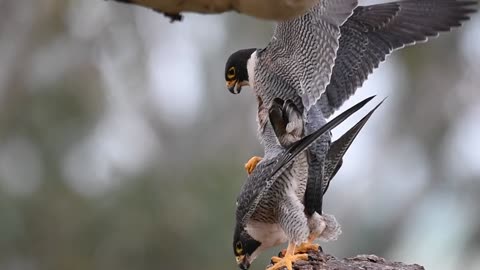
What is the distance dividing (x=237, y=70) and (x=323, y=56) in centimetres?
60

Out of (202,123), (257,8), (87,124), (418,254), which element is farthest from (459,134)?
(257,8)

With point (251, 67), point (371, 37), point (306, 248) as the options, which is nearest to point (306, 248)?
point (306, 248)

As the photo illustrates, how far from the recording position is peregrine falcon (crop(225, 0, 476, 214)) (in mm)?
4359

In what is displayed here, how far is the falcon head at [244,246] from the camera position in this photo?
15.4ft

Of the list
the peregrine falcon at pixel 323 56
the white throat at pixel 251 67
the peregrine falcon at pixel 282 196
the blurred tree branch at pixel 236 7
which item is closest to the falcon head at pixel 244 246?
the peregrine falcon at pixel 282 196

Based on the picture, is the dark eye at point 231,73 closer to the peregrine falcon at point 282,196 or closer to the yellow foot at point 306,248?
the peregrine falcon at point 282,196

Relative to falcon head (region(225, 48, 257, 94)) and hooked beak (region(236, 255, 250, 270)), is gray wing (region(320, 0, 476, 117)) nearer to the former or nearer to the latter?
falcon head (region(225, 48, 257, 94))

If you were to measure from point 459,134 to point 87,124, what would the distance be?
4.62 m

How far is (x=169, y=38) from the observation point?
45.1 ft

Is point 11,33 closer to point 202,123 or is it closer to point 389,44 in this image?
point 202,123

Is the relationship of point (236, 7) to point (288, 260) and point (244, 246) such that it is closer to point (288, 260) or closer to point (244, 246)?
point (288, 260)

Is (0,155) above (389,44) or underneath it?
underneath

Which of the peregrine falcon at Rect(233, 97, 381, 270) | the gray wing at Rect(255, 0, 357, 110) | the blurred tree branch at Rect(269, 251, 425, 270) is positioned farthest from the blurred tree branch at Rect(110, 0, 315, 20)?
the peregrine falcon at Rect(233, 97, 381, 270)

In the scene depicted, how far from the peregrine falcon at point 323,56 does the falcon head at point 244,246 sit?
0.33m
